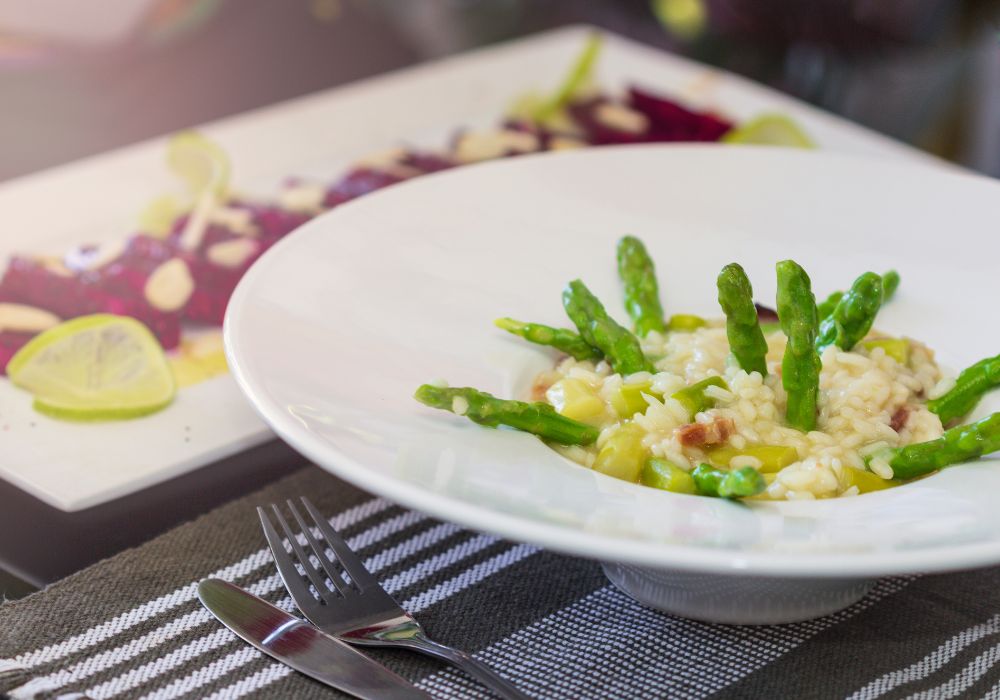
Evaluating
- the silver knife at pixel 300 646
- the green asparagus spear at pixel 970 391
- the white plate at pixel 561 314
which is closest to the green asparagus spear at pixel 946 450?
the white plate at pixel 561 314

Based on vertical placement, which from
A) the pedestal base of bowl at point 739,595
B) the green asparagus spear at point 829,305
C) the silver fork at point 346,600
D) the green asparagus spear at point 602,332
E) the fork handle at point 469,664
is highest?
the green asparagus spear at point 829,305

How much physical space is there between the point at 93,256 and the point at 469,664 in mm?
1396

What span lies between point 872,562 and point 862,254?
1015 millimetres

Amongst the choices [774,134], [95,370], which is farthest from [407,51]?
[95,370]

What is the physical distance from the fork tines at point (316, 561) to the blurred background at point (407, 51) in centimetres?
211

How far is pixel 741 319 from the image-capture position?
61.1 inches

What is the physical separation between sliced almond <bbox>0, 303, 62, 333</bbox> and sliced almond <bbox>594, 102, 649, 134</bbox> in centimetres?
152

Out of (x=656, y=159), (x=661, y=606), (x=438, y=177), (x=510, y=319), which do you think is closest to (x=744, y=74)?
(x=656, y=159)

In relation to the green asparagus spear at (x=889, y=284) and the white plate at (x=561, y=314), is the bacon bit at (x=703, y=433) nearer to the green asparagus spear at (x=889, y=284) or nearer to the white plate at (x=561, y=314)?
the white plate at (x=561, y=314)

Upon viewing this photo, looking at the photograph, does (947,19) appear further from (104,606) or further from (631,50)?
(104,606)

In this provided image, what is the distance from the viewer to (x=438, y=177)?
2.11 meters

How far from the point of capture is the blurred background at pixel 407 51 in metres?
3.66

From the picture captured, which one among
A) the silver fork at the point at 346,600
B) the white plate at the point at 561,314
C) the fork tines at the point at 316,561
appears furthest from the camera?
the fork tines at the point at 316,561

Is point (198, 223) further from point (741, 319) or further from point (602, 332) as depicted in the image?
point (741, 319)
